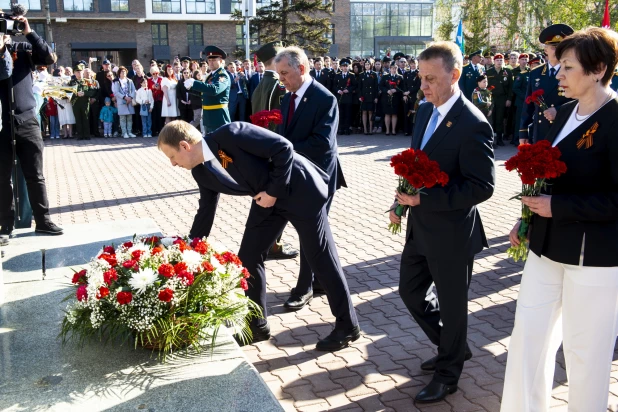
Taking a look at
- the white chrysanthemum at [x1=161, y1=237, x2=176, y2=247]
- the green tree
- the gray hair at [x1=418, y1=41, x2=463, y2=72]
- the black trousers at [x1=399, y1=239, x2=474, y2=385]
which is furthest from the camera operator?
the green tree

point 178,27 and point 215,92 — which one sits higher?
point 178,27

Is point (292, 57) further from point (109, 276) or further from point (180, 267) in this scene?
point (109, 276)

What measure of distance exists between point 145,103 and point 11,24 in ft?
42.2

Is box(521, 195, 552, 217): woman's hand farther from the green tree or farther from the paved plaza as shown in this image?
the green tree

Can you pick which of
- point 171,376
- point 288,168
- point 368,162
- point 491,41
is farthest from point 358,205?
point 491,41

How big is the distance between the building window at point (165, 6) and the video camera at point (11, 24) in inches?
1894

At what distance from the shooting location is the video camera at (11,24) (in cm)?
609

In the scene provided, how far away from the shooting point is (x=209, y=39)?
54.2 meters

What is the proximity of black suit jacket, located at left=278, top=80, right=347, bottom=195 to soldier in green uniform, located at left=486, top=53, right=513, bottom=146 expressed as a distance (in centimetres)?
1217

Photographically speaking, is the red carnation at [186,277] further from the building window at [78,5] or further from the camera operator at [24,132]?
the building window at [78,5]

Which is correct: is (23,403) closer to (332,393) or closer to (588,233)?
(332,393)

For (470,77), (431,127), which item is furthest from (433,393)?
(470,77)

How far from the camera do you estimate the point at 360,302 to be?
570cm

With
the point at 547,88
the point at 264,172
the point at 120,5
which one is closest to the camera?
the point at 264,172
